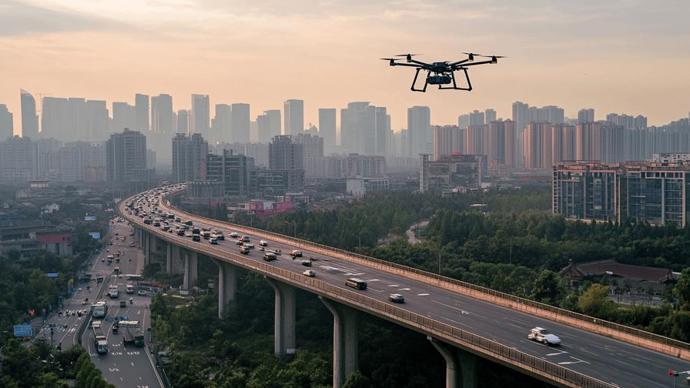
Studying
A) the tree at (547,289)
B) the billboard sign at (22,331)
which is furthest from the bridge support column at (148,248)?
the tree at (547,289)

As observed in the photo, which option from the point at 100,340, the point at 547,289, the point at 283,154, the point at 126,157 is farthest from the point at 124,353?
the point at 126,157

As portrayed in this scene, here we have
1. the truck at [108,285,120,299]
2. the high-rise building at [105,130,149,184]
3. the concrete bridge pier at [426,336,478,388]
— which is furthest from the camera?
the high-rise building at [105,130,149,184]

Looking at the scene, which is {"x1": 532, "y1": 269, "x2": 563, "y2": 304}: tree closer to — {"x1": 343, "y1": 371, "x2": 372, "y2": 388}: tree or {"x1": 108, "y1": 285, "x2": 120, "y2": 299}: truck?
{"x1": 343, "y1": 371, "x2": 372, "y2": 388}: tree

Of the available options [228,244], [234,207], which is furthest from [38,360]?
[234,207]

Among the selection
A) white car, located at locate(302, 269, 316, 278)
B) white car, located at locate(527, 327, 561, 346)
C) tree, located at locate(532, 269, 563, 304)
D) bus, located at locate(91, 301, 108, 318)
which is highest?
white car, located at locate(302, 269, 316, 278)

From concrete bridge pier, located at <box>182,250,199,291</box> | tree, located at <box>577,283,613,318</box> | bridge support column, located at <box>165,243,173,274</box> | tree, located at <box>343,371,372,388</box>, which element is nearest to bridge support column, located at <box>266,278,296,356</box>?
tree, located at <box>343,371,372,388</box>

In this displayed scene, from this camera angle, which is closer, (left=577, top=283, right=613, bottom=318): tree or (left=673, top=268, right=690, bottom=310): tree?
(left=577, top=283, right=613, bottom=318): tree
